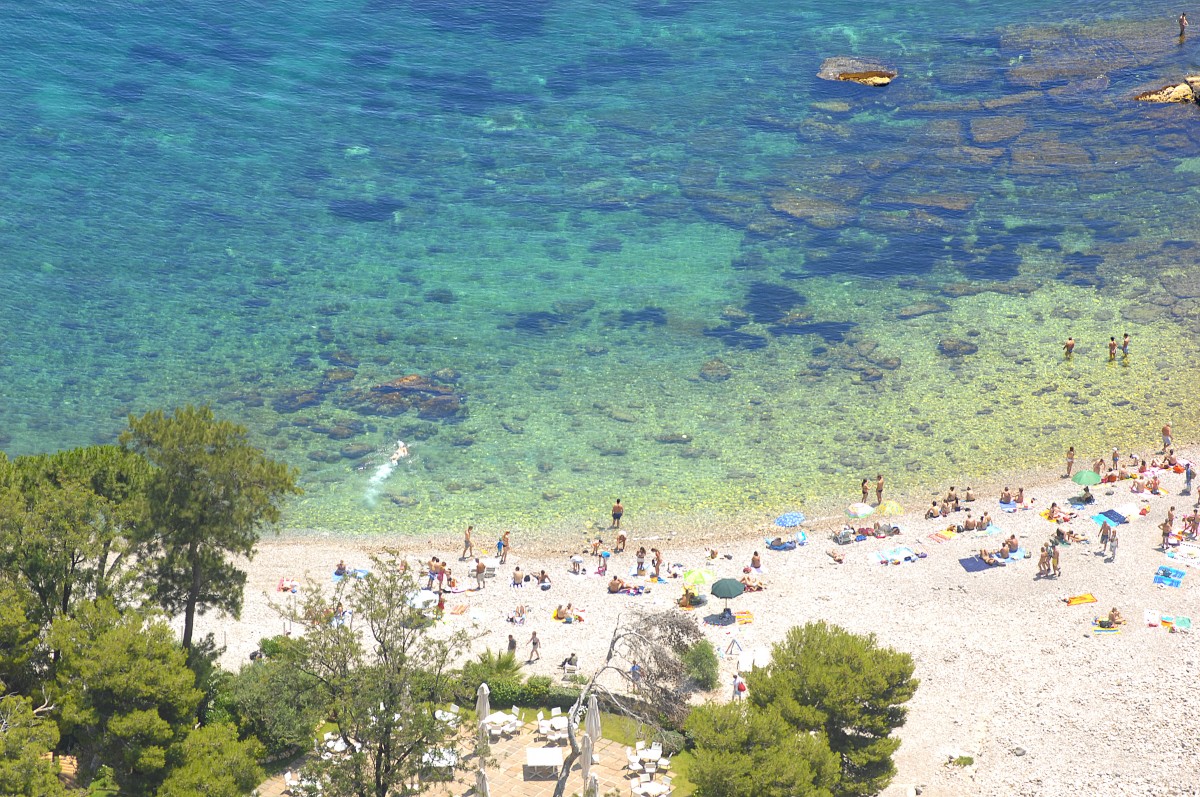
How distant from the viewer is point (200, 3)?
105 metres

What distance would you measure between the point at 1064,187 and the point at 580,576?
4931 centimetres

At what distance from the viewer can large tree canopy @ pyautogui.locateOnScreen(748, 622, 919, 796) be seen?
36.3 m

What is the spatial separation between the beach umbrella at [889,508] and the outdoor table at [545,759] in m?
21.4

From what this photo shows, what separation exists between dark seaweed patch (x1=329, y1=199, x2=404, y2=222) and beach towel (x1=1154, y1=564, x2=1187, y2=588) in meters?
52.9

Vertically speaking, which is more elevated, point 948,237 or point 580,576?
point 948,237

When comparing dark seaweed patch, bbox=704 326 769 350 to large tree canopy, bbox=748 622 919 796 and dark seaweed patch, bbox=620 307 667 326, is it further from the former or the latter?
large tree canopy, bbox=748 622 919 796

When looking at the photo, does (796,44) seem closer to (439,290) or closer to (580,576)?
(439,290)

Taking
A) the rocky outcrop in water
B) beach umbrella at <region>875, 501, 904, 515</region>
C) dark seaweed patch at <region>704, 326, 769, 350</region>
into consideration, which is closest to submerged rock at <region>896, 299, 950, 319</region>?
dark seaweed patch at <region>704, 326, 769, 350</region>

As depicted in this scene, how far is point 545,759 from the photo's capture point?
39.2 metres

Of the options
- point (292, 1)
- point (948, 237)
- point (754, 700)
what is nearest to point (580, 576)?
point (754, 700)

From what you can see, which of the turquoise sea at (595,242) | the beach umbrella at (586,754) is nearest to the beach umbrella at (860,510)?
the turquoise sea at (595,242)

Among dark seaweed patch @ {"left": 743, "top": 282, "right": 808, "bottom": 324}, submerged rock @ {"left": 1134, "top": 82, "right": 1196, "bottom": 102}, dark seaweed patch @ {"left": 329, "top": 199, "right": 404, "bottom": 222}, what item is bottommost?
dark seaweed patch @ {"left": 743, "top": 282, "right": 808, "bottom": 324}

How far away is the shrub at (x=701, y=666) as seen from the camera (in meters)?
43.4

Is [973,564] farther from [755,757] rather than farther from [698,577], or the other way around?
[755,757]
